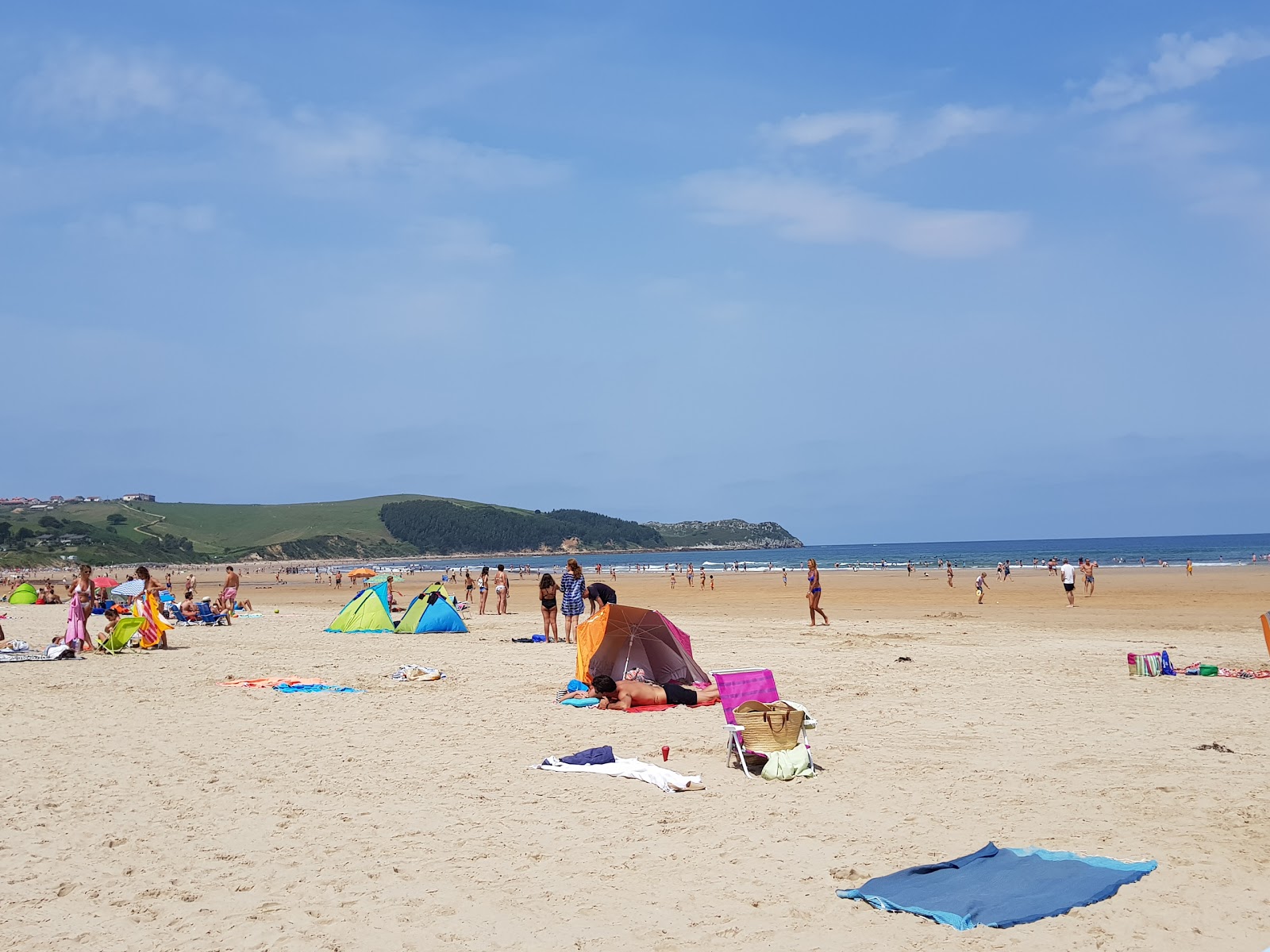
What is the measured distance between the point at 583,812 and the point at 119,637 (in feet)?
48.1

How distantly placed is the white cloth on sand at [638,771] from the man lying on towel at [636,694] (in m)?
2.84

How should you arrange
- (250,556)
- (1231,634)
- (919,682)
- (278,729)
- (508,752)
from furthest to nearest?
(250,556) → (1231,634) → (919,682) → (278,729) → (508,752)

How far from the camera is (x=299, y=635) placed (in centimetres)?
2323

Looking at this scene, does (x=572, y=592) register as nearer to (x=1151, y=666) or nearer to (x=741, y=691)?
(x=1151, y=666)

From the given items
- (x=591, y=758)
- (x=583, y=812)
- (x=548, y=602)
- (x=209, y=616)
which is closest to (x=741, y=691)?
(x=591, y=758)

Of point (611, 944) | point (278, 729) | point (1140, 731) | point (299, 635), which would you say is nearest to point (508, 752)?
point (278, 729)

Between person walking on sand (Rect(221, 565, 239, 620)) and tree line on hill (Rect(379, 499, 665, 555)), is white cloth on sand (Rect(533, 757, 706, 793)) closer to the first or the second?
person walking on sand (Rect(221, 565, 239, 620))

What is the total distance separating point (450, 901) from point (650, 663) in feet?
27.0

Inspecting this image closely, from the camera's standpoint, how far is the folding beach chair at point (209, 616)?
26469mm

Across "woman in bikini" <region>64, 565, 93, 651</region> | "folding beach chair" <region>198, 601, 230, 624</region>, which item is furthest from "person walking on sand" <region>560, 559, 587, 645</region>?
"folding beach chair" <region>198, 601, 230, 624</region>

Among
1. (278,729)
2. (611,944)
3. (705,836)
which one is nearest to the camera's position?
(611,944)

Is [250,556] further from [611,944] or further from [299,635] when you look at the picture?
[611,944]

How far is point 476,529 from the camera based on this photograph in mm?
182375

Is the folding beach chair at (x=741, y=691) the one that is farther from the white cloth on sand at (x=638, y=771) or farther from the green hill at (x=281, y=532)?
the green hill at (x=281, y=532)
